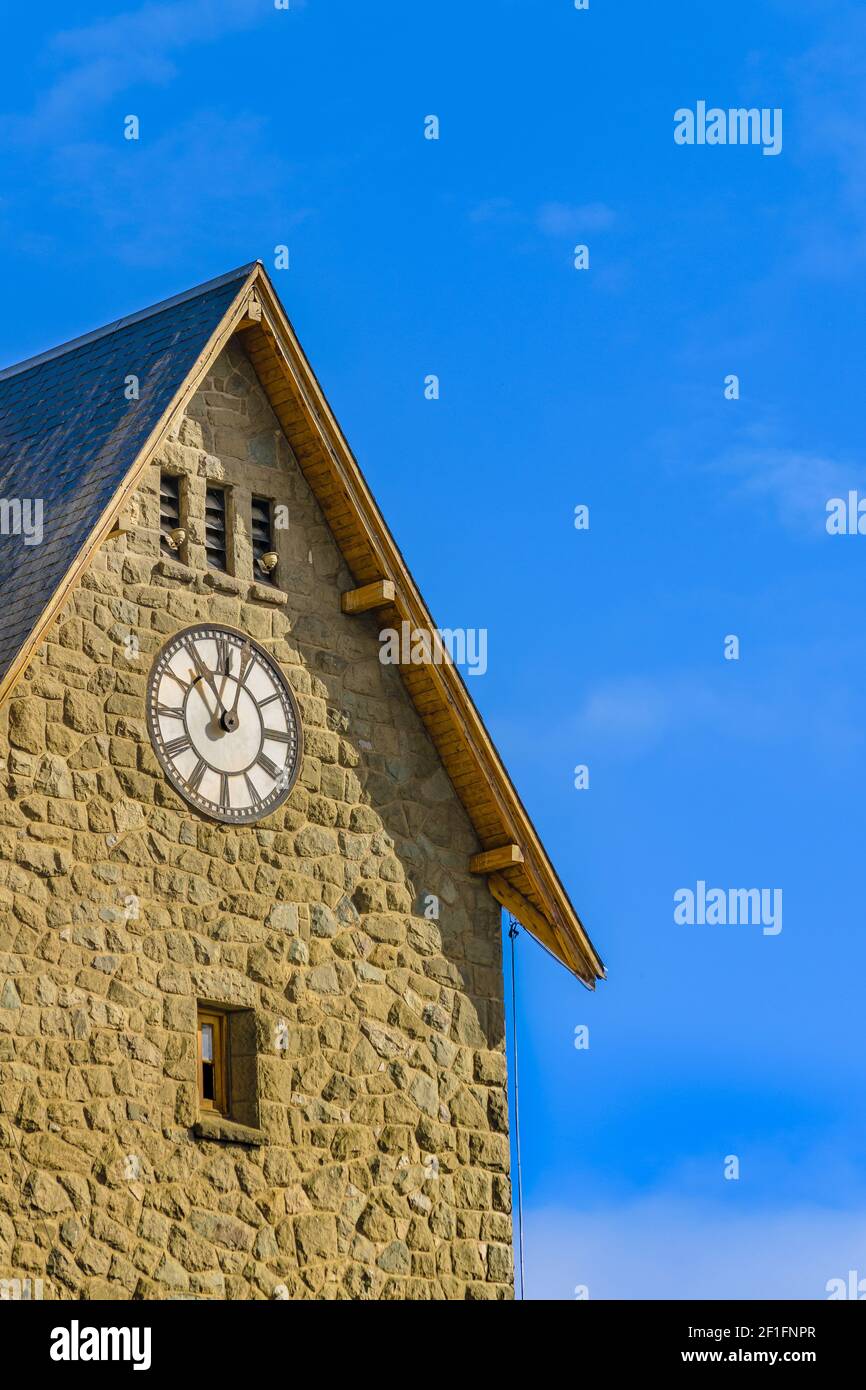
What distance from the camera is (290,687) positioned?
90.1 ft

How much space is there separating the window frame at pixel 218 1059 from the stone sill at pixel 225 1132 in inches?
5.3

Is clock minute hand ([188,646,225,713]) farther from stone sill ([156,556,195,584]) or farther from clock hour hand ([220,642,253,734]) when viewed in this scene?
stone sill ([156,556,195,584])

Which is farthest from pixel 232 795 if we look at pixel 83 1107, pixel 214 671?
pixel 83 1107

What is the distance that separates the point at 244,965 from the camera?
26.2 meters

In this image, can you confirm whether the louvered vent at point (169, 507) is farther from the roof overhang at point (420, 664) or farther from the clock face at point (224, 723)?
the roof overhang at point (420, 664)

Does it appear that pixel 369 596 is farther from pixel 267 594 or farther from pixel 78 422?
→ pixel 78 422

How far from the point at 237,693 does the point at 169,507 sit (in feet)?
5.44

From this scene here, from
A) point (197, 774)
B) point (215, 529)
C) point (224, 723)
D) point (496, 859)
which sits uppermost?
point (215, 529)

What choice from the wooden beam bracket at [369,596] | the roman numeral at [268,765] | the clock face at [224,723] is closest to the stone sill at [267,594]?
the clock face at [224,723]

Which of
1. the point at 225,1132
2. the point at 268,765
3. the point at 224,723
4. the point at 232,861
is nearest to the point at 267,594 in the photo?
the point at 224,723
